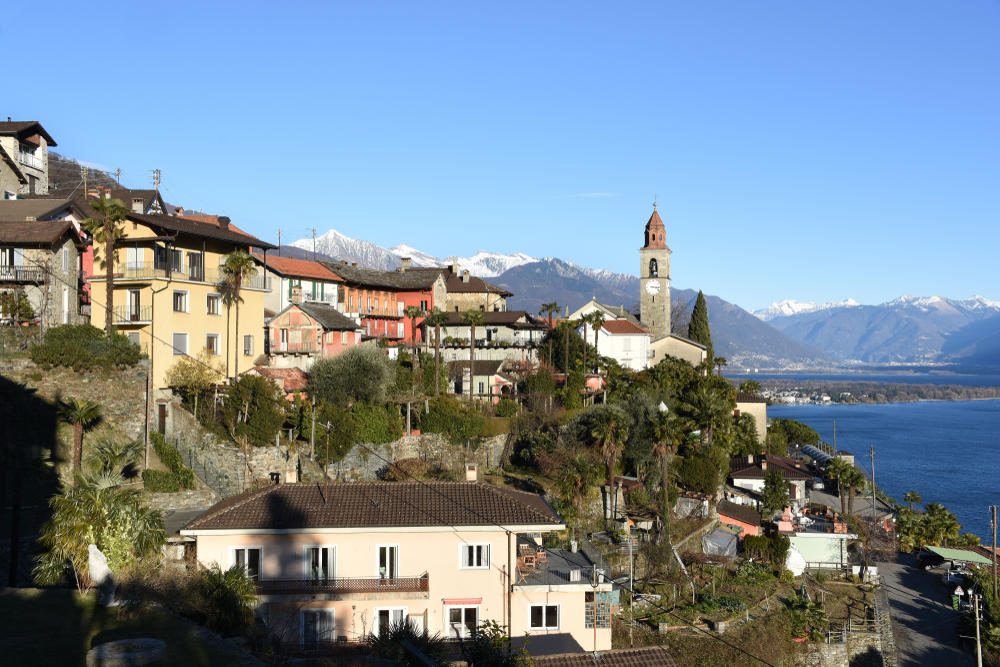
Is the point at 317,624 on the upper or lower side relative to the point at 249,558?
lower

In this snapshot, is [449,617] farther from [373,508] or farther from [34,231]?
[34,231]

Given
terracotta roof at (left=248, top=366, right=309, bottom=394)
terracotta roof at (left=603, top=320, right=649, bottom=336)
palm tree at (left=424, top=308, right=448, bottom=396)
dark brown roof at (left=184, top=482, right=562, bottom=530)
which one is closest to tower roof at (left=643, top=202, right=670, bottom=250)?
terracotta roof at (left=603, top=320, right=649, bottom=336)

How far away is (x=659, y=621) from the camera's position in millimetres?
29703

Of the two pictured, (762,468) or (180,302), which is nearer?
(180,302)

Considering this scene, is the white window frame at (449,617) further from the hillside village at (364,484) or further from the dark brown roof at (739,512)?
the dark brown roof at (739,512)

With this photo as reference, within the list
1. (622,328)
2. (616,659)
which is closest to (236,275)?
(616,659)

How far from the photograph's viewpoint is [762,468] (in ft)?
180

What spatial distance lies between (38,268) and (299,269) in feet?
72.9

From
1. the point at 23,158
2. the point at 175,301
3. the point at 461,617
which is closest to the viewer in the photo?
the point at 461,617

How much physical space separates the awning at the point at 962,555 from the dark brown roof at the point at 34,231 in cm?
4824

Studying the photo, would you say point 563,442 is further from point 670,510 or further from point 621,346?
point 621,346

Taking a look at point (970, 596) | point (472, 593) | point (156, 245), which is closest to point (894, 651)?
point (970, 596)

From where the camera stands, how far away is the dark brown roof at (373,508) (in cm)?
2395

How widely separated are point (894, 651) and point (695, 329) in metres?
51.6
